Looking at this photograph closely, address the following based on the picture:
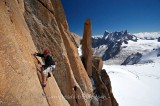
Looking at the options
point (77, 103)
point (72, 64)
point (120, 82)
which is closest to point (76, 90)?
point (77, 103)

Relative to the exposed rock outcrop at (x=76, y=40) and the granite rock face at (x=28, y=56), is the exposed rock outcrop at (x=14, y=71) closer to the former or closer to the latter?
the granite rock face at (x=28, y=56)

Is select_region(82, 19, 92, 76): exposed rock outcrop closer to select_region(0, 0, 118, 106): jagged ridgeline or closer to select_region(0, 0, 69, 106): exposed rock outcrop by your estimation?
select_region(0, 0, 118, 106): jagged ridgeline

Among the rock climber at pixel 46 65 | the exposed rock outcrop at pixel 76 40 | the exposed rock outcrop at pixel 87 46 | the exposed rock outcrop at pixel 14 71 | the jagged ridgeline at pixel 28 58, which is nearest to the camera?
the exposed rock outcrop at pixel 14 71

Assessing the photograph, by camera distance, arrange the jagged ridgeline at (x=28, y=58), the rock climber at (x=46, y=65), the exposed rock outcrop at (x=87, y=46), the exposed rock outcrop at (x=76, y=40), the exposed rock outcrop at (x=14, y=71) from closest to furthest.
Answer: the exposed rock outcrop at (x=14, y=71) → the jagged ridgeline at (x=28, y=58) → the rock climber at (x=46, y=65) → the exposed rock outcrop at (x=76, y=40) → the exposed rock outcrop at (x=87, y=46)

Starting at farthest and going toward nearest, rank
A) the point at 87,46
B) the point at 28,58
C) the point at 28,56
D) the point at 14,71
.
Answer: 1. the point at 87,46
2. the point at 28,56
3. the point at 28,58
4. the point at 14,71

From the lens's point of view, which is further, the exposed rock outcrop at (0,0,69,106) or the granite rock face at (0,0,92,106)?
the granite rock face at (0,0,92,106)

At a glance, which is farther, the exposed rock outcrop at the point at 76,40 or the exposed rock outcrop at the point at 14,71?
the exposed rock outcrop at the point at 76,40

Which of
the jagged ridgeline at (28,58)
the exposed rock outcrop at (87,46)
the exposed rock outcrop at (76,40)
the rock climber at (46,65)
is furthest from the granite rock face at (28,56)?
the exposed rock outcrop at (87,46)

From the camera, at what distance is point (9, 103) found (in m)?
7.54

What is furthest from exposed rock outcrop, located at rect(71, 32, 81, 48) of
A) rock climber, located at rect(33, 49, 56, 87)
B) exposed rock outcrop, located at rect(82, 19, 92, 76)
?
rock climber, located at rect(33, 49, 56, 87)

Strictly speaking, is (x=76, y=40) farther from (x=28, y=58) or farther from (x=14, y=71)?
(x=14, y=71)

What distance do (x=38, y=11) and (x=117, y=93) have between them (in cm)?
5345

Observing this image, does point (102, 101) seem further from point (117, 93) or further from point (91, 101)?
point (117, 93)

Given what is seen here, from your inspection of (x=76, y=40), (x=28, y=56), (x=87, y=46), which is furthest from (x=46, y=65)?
(x=76, y=40)
